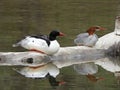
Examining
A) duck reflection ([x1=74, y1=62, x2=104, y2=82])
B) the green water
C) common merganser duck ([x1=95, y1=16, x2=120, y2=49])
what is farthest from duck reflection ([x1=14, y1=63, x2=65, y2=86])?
common merganser duck ([x1=95, y1=16, x2=120, y2=49])

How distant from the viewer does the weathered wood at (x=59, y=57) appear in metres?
14.6

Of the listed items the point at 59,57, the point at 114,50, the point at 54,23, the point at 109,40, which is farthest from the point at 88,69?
the point at 54,23

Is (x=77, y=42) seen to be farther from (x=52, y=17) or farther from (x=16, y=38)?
(x=52, y=17)

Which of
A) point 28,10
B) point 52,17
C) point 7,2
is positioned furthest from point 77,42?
point 7,2

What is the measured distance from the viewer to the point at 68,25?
20203 mm

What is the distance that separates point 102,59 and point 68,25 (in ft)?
16.4

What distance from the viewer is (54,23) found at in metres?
20.8

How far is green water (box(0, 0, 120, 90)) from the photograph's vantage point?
12.8m

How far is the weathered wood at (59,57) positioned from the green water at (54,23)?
57 centimetres

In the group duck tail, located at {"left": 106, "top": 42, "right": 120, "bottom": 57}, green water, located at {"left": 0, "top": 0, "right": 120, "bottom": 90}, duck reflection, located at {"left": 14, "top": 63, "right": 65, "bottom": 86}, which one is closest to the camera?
green water, located at {"left": 0, "top": 0, "right": 120, "bottom": 90}

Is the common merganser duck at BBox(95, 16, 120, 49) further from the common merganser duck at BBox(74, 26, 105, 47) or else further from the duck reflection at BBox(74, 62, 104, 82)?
the duck reflection at BBox(74, 62, 104, 82)

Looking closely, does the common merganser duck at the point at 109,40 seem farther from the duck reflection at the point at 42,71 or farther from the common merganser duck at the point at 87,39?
the duck reflection at the point at 42,71

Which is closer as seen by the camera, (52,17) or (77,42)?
(77,42)

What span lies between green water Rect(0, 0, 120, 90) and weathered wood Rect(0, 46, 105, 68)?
0.57 m
